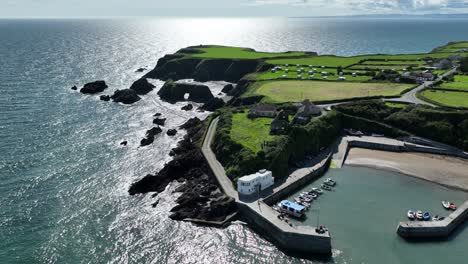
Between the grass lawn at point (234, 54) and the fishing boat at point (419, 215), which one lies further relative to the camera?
the grass lawn at point (234, 54)

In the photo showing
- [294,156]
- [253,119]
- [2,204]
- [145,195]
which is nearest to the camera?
[2,204]

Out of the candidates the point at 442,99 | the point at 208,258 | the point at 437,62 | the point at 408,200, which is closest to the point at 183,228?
the point at 208,258

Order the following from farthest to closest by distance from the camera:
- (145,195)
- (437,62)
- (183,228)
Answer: (437,62) → (145,195) → (183,228)

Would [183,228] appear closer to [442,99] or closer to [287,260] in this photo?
[287,260]

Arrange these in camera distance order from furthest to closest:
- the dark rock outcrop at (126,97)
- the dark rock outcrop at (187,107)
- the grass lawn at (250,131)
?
the dark rock outcrop at (126,97) < the dark rock outcrop at (187,107) < the grass lawn at (250,131)

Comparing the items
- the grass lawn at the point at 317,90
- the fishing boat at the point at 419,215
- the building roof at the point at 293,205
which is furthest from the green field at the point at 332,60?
the fishing boat at the point at 419,215

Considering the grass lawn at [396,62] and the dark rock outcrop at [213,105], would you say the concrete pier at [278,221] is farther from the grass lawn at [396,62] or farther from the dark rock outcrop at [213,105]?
the grass lawn at [396,62]

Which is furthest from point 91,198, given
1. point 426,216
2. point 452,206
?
point 452,206

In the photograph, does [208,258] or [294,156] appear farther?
[294,156]
